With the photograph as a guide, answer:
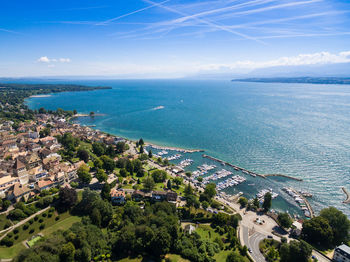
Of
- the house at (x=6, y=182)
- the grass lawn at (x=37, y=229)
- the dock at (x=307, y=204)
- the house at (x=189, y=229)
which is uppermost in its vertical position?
the house at (x=6, y=182)

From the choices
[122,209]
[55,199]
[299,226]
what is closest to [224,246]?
[299,226]

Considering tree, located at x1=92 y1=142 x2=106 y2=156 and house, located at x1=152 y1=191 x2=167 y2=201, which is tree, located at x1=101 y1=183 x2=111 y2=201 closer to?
house, located at x1=152 y1=191 x2=167 y2=201

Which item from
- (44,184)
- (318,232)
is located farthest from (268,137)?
(44,184)

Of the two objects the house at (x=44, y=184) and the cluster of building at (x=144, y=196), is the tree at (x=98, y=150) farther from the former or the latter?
the cluster of building at (x=144, y=196)

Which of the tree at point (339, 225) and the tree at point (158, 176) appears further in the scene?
the tree at point (158, 176)

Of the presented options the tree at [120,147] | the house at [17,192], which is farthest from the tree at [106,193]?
the tree at [120,147]

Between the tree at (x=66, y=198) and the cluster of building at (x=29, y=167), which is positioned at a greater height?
the cluster of building at (x=29, y=167)

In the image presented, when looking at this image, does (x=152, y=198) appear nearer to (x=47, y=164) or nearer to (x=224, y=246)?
(x=224, y=246)
